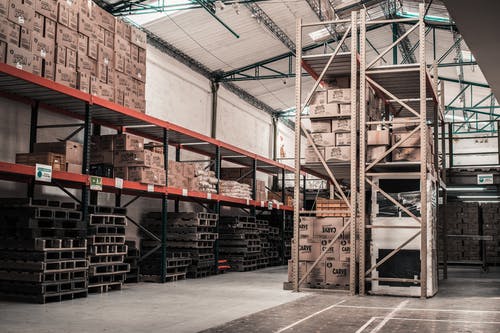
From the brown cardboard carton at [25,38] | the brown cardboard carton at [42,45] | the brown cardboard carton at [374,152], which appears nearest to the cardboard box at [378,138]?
the brown cardboard carton at [374,152]

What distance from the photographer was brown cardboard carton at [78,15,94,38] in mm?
11156

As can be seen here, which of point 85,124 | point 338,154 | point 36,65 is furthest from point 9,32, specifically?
point 338,154

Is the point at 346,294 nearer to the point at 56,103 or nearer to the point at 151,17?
the point at 56,103

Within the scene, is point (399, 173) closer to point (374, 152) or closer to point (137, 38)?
point (374, 152)

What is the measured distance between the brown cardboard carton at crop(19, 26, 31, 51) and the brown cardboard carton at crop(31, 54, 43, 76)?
188 mm

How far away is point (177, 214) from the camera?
1527 centimetres

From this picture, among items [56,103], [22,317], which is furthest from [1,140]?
[22,317]

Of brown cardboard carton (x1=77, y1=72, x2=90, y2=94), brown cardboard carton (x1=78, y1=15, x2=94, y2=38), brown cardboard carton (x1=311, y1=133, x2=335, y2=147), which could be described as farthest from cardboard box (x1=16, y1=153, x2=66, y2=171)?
brown cardboard carton (x1=311, y1=133, x2=335, y2=147)

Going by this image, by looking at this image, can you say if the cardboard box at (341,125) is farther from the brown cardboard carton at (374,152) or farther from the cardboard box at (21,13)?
the cardboard box at (21,13)

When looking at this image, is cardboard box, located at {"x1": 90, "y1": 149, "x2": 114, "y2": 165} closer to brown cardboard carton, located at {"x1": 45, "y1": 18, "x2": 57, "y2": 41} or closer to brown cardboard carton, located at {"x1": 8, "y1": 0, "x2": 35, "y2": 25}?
brown cardboard carton, located at {"x1": 45, "y1": 18, "x2": 57, "y2": 41}

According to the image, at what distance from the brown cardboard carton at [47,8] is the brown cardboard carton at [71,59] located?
65cm

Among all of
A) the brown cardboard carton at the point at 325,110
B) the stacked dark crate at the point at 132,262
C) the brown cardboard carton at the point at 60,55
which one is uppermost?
the brown cardboard carton at the point at 60,55

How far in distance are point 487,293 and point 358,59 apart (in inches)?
208

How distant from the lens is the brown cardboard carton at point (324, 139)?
37.4ft
